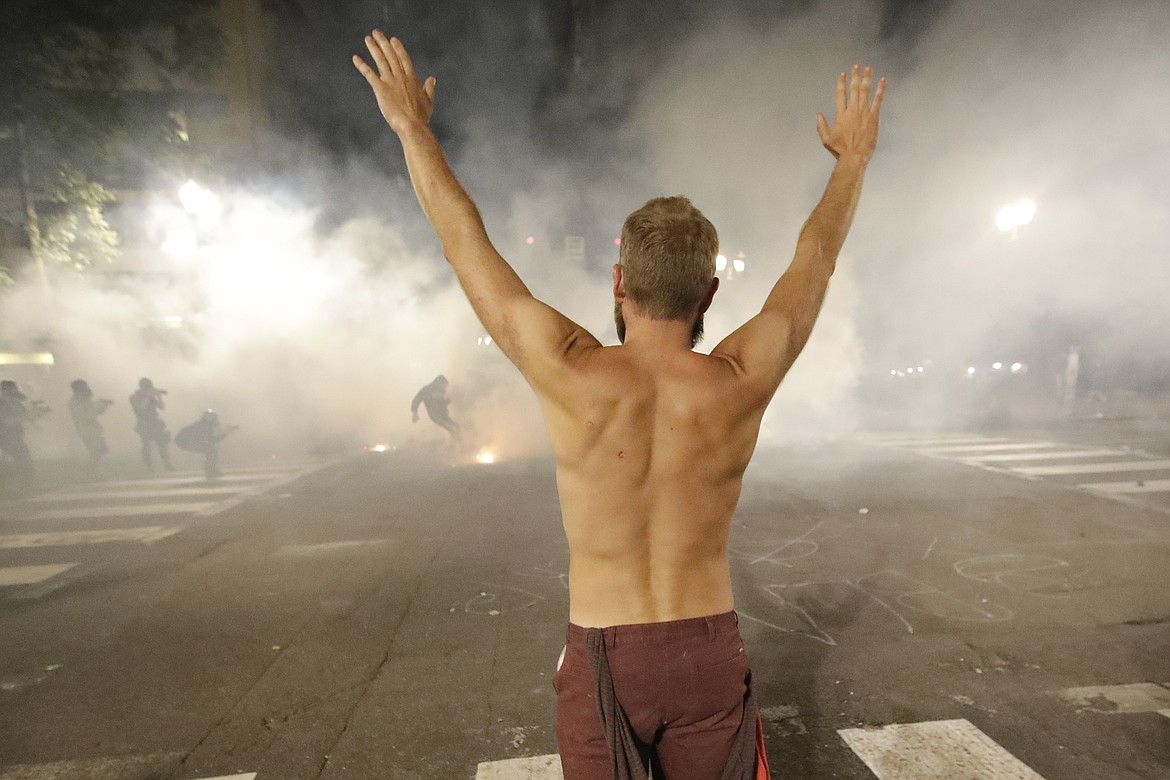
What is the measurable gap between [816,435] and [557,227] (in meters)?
10.6

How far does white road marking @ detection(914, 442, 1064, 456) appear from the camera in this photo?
10.5 metres

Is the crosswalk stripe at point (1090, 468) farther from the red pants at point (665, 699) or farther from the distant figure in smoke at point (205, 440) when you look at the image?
the distant figure in smoke at point (205, 440)

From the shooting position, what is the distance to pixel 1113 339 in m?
16.2

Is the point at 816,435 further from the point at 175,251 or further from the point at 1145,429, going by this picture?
the point at 175,251

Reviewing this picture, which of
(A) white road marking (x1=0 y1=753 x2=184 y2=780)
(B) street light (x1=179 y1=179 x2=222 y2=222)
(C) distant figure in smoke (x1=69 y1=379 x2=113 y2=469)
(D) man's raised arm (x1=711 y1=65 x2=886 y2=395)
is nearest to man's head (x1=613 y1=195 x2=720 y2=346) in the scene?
(D) man's raised arm (x1=711 y1=65 x2=886 y2=395)

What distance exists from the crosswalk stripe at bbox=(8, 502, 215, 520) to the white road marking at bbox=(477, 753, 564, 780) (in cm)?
656

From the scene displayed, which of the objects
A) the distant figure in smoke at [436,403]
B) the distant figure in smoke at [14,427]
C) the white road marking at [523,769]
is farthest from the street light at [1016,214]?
the distant figure in smoke at [14,427]

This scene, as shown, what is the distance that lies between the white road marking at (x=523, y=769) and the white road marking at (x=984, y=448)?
9665mm

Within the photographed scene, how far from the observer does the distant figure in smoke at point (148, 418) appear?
1080cm

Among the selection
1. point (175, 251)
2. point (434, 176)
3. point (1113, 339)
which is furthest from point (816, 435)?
point (175, 251)

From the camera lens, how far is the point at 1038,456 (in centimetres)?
978

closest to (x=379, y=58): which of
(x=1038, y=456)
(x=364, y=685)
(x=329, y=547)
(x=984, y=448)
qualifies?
(x=364, y=685)

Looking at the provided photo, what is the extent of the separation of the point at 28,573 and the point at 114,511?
2.57 metres

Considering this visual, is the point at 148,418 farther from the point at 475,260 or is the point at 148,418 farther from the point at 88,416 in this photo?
the point at 475,260
